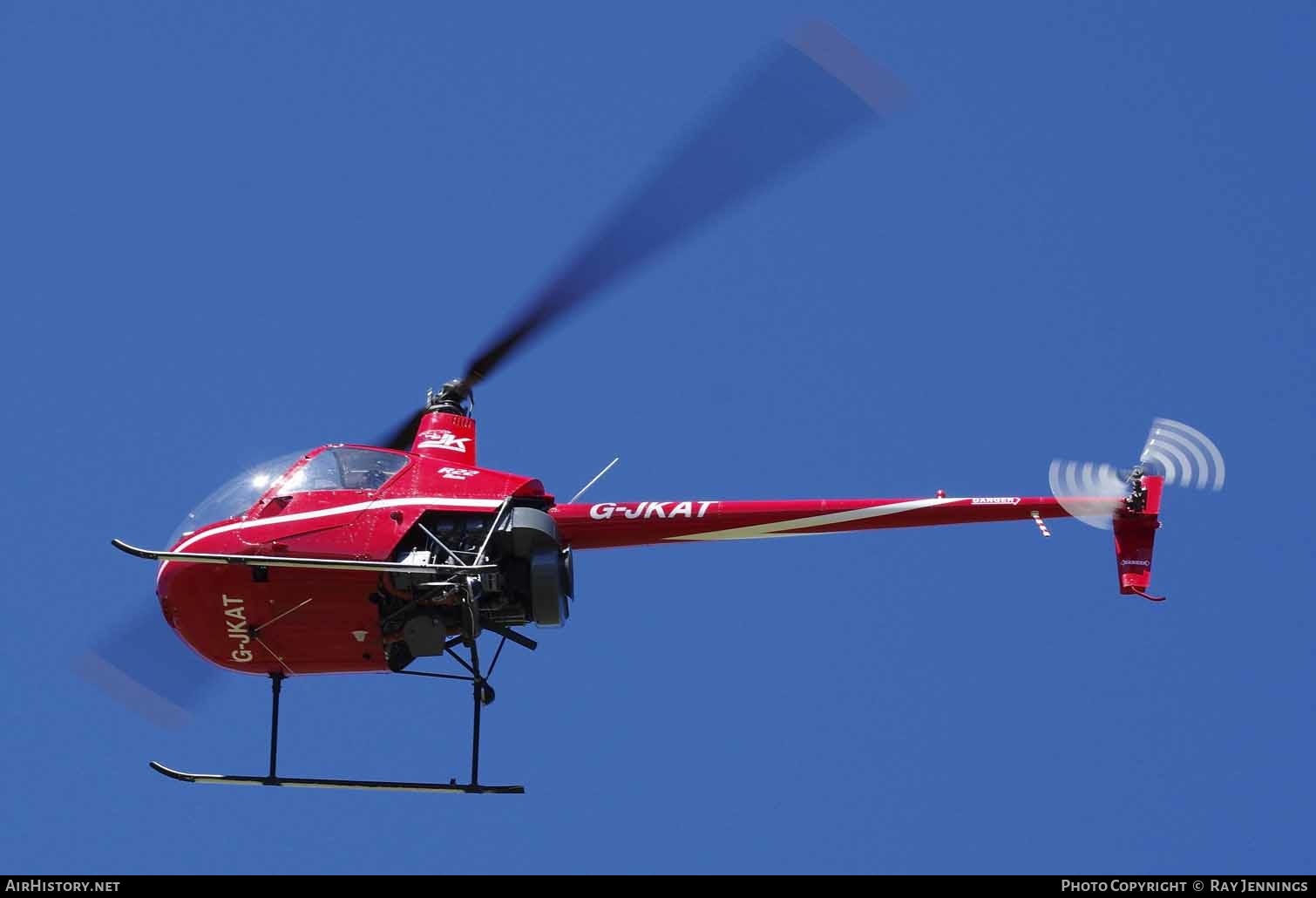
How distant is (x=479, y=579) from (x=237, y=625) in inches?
72.7

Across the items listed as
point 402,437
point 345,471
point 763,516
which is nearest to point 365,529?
point 345,471

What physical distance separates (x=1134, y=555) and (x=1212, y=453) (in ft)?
3.00

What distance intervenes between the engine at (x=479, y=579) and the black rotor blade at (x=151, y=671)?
2094 mm

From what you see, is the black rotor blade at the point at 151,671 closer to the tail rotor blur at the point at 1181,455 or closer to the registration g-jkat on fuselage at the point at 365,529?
the registration g-jkat on fuselage at the point at 365,529

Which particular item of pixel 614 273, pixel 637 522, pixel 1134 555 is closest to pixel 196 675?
pixel 637 522

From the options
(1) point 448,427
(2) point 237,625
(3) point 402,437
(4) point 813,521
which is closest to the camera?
(2) point 237,625

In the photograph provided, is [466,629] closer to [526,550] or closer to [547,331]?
[526,550]

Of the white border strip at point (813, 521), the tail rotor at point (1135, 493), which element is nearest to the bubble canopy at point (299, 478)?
the white border strip at point (813, 521)

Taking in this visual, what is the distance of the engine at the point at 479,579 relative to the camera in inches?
433

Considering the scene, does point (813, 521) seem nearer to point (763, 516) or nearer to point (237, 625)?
point (763, 516)

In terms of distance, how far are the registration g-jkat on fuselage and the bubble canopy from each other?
11mm

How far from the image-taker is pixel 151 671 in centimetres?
1247

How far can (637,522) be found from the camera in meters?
11.6

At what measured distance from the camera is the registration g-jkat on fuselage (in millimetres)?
11086
